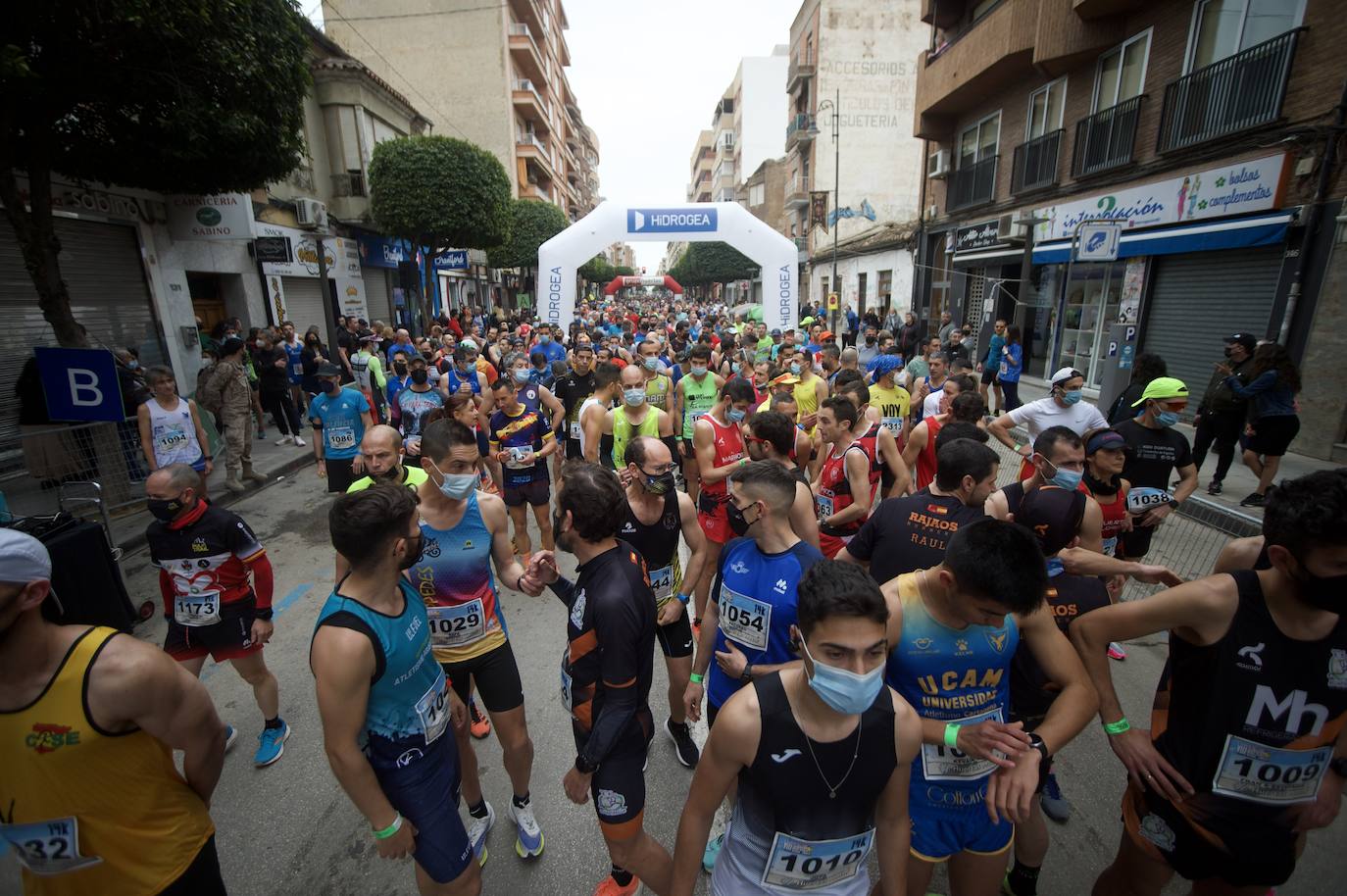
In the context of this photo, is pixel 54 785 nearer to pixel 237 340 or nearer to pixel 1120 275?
pixel 237 340

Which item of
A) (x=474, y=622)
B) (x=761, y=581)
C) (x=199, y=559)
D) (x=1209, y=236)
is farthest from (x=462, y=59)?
(x=761, y=581)

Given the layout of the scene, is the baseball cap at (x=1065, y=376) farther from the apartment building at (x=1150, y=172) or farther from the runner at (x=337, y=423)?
the runner at (x=337, y=423)

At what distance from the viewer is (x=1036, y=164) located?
50.9 ft

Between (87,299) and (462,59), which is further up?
(462,59)

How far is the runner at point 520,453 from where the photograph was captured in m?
5.82

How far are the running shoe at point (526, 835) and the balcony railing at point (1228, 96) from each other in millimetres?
13981

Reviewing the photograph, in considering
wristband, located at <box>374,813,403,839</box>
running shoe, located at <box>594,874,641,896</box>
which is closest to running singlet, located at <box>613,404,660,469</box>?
running shoe, located at <box>594,874,641,896</box>

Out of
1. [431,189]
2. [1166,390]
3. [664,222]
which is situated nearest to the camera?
[1166,390]

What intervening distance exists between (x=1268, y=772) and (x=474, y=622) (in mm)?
3192

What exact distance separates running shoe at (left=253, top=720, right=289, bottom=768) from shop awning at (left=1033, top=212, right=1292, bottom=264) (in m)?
14.2

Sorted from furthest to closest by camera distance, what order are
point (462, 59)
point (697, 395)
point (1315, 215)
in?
point (462, 59) < point (1315, 215) < point (697, 395)

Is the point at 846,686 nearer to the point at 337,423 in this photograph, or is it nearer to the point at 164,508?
the point at 164,508

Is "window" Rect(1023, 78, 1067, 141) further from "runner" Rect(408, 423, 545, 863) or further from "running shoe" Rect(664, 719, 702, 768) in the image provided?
"runner" Rect(408, 423, 545, 863)

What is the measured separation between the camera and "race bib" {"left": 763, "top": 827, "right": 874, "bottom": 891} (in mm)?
1788
